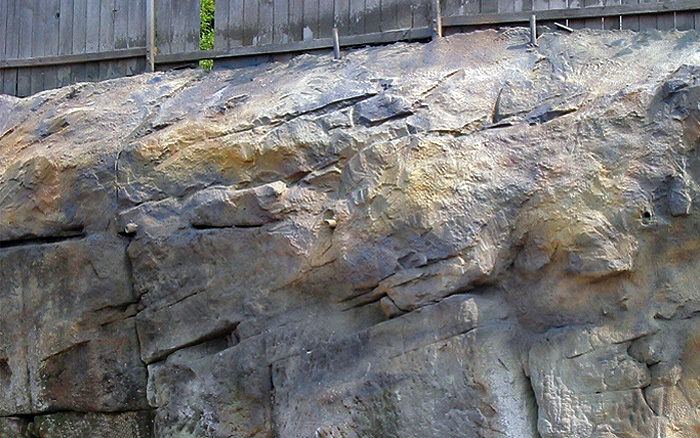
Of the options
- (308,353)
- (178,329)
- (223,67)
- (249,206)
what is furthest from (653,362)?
(223,67)

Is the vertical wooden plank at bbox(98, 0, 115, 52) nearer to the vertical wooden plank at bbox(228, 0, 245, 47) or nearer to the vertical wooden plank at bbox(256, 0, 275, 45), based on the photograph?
the vertical wooden plank at bbox(228, 0, 245, 47)

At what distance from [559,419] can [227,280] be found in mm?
2027

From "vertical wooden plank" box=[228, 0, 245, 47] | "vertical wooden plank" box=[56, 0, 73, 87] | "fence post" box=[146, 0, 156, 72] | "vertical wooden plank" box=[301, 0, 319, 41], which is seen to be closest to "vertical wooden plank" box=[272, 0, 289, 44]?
"vertical wooden plank" box=[301, 0, 319, 41]

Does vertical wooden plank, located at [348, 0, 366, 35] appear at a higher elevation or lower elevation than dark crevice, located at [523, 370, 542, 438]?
higher

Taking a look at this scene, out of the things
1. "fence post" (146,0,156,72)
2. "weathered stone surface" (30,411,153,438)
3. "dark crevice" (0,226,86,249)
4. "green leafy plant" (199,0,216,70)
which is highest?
"green leafy plant" (199,0,216,70)

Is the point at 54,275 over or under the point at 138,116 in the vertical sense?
under

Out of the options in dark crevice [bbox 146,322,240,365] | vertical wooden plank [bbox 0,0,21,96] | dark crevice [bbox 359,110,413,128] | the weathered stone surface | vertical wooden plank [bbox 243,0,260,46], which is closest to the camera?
dark crevice [bbox 359,110,413,128]

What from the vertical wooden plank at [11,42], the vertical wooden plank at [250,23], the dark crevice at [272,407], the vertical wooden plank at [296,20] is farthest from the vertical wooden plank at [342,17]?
the vertical wooden plank at [11,42]

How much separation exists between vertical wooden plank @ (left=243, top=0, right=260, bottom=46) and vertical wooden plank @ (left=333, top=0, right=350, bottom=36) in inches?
22.9

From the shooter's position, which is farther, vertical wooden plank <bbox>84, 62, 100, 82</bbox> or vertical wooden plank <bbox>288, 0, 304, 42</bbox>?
vertical wooden plank <bbox>84, 62, 100, 82</bbox>

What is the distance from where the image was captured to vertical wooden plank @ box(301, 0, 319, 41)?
5.89m

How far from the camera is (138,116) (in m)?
5.71

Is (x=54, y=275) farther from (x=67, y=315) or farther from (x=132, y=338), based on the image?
(x=132, y=338)

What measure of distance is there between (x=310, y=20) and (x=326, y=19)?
0.38ft
